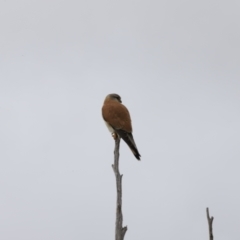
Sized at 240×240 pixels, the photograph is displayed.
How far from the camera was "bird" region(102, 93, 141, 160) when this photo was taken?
10914mm

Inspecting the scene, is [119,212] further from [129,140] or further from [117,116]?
[117,116]

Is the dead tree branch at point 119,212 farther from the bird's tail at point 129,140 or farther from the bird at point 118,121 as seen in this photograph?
the bird at point 118,121

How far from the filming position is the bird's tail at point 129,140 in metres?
10.7

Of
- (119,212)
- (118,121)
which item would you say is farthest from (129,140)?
(119,212)

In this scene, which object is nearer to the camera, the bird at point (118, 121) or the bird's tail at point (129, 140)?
the bird's tail at point (129, 140)

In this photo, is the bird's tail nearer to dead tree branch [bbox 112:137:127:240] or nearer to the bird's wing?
the bird's wing

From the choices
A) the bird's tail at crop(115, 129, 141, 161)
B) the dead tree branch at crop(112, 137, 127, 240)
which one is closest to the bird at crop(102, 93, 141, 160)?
the bird's tail at crop(115, 129, 141, 161)

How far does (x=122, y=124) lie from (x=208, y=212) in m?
4.21

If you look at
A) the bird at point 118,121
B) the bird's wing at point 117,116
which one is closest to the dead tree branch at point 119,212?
the bird at point 118,121

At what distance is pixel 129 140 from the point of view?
10906 mm

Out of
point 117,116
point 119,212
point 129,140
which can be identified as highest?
point 117,116

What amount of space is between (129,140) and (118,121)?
0.55 metres

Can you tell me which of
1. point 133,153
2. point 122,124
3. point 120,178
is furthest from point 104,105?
point 120,178

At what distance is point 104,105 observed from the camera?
11.9 m
